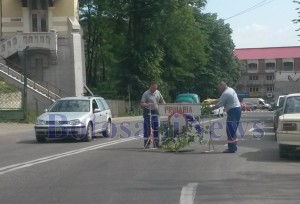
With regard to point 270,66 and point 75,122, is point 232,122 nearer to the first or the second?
point 75,122

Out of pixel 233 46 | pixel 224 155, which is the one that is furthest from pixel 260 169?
pixel 233 46

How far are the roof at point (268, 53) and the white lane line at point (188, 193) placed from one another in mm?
122937

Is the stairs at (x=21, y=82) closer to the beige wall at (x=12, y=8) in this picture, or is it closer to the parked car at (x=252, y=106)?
the beige wall at (x=12, y=8)

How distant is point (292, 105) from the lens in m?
16.2

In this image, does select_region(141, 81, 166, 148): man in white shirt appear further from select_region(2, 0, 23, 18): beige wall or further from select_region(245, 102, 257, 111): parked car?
select_region(245, 102, 257, 111): parked car

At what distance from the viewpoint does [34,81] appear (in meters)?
46.1

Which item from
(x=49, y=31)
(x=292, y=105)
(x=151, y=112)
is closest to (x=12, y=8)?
(x=49, y=31)

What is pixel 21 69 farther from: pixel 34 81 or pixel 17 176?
pixel 17 176

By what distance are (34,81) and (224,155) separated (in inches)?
1271

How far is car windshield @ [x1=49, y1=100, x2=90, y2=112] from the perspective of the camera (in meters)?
21.0

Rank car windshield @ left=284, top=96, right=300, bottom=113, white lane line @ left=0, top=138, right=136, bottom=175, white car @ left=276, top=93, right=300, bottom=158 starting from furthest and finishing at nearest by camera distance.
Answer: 1. car windshield @ left=284, top=96, right=300, bottom=113
2. white car @ left=276, top=93, right=300, bottom=158
3. white lane line @ left=0, top=138, right=136, bottom=175

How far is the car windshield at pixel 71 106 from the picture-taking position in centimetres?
2103

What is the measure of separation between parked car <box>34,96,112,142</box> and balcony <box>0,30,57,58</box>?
24.1 metres

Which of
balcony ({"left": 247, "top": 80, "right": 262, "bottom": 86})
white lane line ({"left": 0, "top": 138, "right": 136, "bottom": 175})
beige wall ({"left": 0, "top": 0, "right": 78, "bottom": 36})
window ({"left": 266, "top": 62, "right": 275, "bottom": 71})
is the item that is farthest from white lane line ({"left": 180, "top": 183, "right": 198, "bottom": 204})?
balcony ({"left": 247, "top": 80, "right": 262, "bottom": 86})
